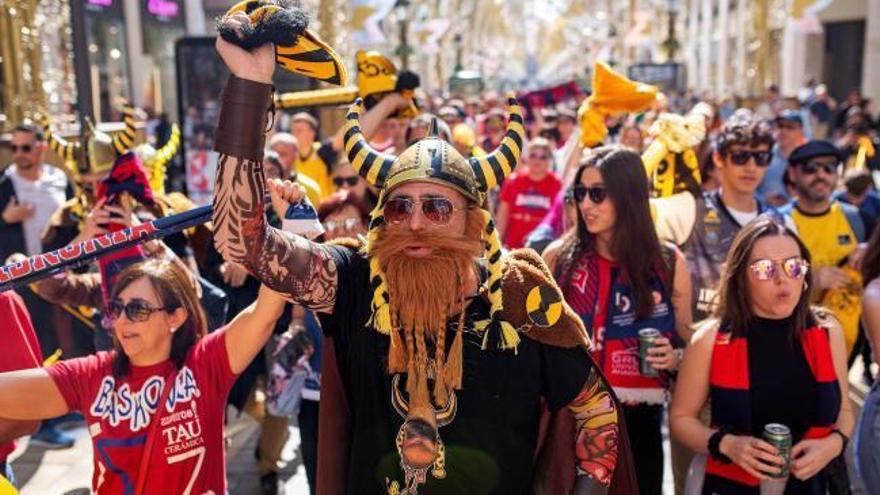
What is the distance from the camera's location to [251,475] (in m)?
5.14

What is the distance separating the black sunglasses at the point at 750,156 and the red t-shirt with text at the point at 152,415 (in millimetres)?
2862

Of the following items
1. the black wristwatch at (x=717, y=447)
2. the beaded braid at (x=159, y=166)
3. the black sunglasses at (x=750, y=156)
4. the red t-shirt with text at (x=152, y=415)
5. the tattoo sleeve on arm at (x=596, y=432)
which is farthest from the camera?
the beaded braid at (x=159, y=166)

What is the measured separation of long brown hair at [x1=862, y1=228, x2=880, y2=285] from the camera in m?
3.74

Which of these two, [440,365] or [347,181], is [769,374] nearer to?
[440,365]

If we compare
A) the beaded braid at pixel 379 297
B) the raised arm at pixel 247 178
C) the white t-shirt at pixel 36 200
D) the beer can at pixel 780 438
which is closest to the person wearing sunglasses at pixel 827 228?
the beer can at pixel 780 438

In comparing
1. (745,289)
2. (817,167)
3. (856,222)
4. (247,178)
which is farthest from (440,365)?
(856,222)

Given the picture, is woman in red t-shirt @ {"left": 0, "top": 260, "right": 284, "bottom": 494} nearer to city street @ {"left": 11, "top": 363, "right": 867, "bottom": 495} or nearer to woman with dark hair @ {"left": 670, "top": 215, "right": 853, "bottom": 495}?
woman with dark hair @ {"left": 670, "top": 215, "right": 853, "bottom": 495}

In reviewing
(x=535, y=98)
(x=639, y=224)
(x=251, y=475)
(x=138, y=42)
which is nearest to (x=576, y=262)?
(x=639, y=224)

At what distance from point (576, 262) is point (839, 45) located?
30.5m

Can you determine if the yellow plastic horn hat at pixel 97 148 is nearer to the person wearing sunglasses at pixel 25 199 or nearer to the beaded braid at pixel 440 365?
the person wearing sunglasses at pixel 25 199

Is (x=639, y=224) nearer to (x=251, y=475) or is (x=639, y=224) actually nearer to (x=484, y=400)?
(x=484, y=400)

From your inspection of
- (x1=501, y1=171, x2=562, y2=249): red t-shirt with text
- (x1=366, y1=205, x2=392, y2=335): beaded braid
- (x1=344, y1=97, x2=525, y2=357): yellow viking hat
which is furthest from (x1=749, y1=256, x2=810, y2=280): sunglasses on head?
(x1=501, y1=171, x2=562, y2=249): red t-shirt with text

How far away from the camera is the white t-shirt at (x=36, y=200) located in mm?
6691

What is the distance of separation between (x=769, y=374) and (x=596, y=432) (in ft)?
2.95
